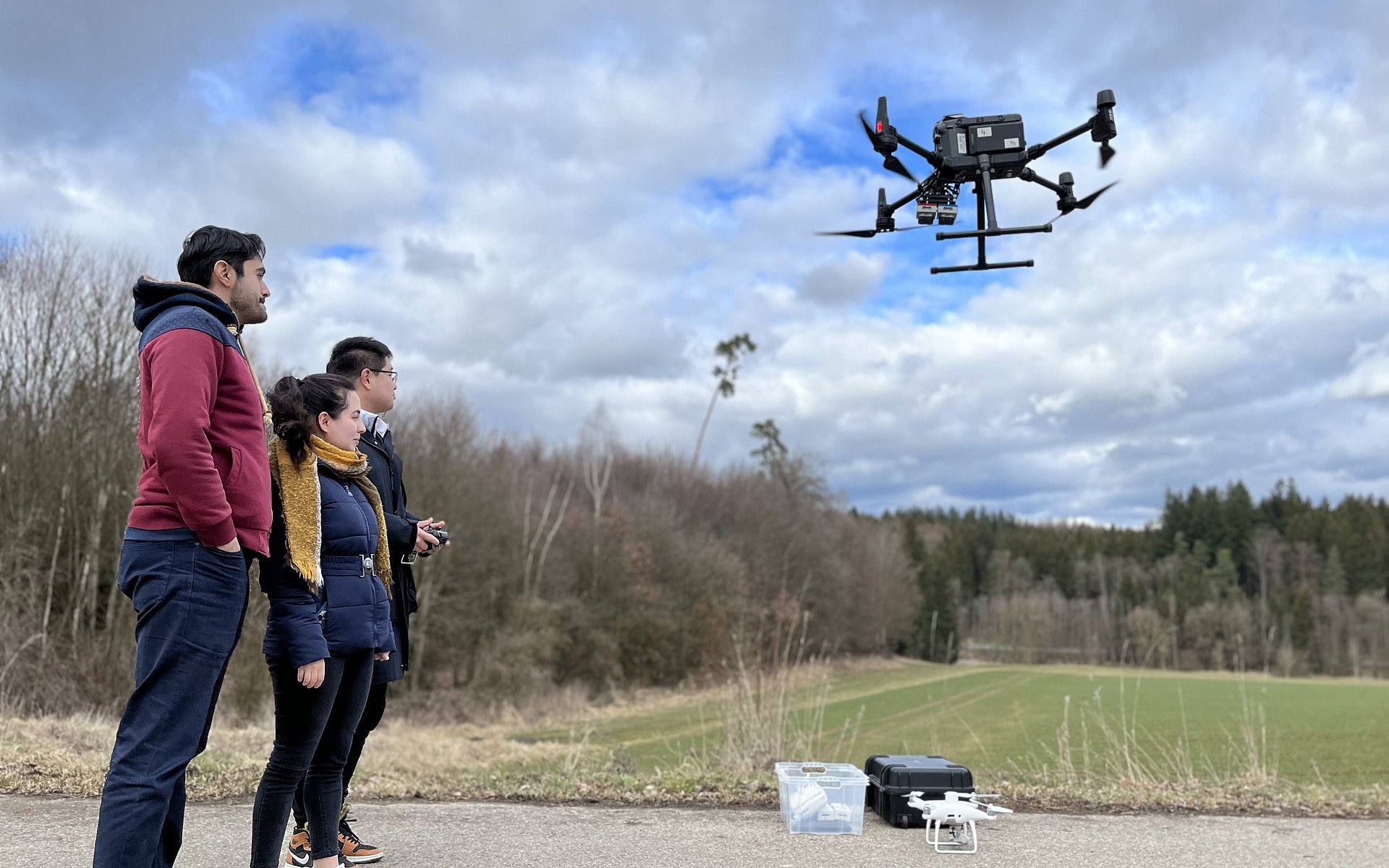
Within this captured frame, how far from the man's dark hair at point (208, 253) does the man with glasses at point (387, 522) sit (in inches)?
33.7

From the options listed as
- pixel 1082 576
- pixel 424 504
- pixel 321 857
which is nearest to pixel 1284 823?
pixel 321 857

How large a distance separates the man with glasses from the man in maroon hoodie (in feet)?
3.01

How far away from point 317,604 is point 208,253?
1.16 metres

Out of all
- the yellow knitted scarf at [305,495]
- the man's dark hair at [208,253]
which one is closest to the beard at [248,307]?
the man's dark hair at [208,253]

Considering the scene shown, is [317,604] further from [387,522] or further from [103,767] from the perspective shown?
[103,767]

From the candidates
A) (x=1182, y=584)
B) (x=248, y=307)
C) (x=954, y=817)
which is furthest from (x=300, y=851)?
(x=1182, y=584)

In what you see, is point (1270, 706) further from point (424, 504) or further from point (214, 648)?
point (214, 648)

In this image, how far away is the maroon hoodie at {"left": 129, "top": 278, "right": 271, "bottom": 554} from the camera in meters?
2.81

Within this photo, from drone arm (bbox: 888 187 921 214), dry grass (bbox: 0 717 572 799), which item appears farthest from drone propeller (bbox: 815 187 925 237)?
dry grass (bbox: 0 717 572 799)

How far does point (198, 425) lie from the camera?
9.31 ft

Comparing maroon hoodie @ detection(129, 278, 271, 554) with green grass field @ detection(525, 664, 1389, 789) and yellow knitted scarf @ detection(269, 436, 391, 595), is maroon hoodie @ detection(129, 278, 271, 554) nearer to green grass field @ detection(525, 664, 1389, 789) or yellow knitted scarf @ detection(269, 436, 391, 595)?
yellow knitted scarf @ detection(269, 436, 391, 595)

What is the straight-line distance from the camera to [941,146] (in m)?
4.08

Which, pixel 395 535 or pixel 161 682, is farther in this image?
pixel 395 535

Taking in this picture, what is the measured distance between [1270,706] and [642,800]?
36138 millimetres
